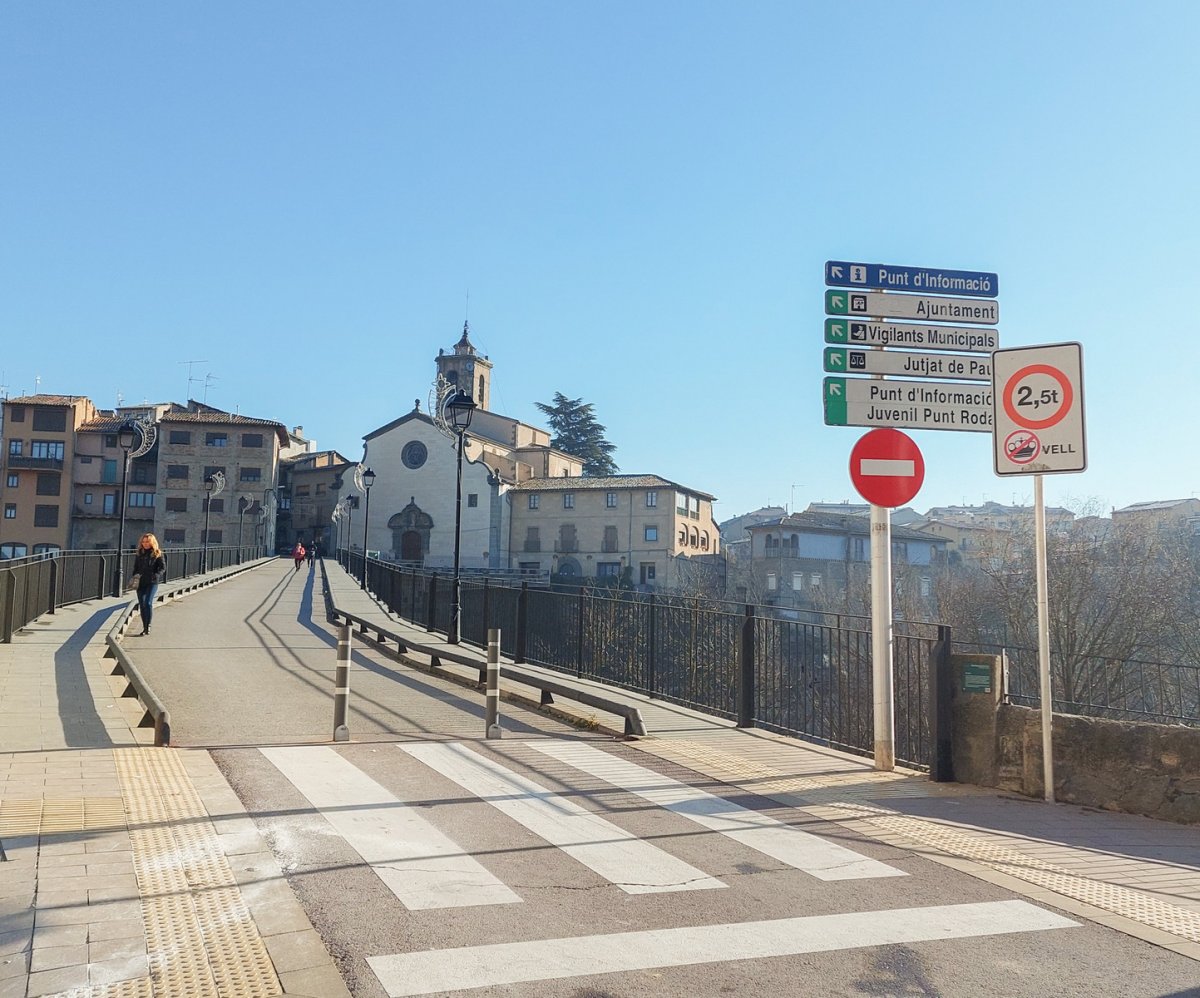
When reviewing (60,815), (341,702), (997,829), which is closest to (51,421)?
(341,702)

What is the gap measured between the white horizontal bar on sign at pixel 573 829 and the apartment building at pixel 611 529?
2815 inches

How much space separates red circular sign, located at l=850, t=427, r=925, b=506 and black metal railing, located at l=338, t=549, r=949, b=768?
1.21 m

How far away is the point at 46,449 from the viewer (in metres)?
86.4

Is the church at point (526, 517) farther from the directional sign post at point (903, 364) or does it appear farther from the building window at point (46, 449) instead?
the directional sign post at point (903, 364)

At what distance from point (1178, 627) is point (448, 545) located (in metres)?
59.0

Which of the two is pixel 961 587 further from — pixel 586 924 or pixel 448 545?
pixel 448 545

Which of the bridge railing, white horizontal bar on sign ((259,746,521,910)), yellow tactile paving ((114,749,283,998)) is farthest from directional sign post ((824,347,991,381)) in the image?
the bridge railing

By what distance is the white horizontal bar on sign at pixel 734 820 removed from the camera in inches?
217

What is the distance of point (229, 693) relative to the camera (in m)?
12.4

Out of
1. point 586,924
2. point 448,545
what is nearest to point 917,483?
point 586,924

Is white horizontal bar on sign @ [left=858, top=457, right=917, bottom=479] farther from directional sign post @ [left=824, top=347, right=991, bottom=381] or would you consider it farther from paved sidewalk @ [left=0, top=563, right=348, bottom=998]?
paved sidewalk @ [left=0, top=563, right=348, bottom=998]

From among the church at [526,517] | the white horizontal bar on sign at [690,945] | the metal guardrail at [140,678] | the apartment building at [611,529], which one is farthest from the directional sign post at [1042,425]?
the church at [526,517]

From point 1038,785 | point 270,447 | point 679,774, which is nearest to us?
point 1038,785

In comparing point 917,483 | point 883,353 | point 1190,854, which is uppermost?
point 883,353
